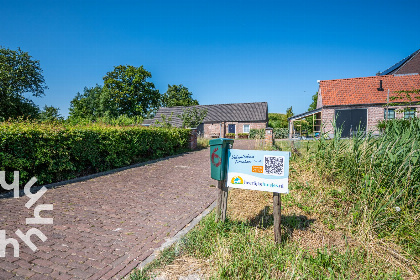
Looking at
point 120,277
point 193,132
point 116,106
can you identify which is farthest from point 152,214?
point 116,106

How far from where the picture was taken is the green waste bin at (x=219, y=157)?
3.73m

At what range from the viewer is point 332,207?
14.3 feet

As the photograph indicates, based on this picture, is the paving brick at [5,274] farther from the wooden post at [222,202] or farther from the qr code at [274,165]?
the qr code at [274,165]

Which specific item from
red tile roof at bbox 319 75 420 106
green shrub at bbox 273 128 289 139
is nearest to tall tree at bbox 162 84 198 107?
green shrub at bbox 273 128 289 139

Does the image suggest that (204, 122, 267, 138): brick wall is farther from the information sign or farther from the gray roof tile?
the information sign

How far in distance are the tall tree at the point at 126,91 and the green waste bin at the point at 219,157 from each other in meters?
39.8

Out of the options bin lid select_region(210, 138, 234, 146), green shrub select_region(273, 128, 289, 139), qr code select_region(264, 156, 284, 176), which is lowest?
qr code select_region(264, 156, 284, 176)

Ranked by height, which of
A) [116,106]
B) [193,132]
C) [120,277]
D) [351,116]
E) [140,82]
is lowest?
[120,277]

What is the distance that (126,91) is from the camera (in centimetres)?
4044

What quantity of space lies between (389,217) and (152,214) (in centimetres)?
408

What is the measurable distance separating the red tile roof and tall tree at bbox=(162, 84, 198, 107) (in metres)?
37.9

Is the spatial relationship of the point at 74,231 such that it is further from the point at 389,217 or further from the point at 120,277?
the point at 389,217

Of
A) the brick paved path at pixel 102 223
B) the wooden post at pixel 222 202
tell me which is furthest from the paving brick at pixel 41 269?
the wooden post at pixel 222 202

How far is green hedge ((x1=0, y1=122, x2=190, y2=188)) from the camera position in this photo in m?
5.93
